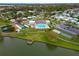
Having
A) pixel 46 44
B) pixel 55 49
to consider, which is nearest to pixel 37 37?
pixel 46 44

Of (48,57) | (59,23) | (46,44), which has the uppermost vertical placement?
(59,23)

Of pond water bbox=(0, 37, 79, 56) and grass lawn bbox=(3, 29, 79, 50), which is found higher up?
grass lawn bbox=(3, 29, 79, 50)

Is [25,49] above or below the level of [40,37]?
below

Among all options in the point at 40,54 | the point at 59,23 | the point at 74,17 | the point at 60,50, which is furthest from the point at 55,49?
the point at 74,17

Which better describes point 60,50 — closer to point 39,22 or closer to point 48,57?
point 48,57

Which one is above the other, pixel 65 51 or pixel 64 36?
pixel 64 36

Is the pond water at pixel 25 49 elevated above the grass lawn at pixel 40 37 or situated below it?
below
